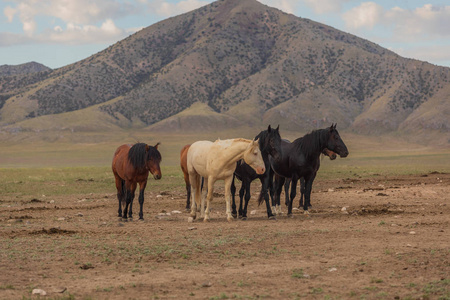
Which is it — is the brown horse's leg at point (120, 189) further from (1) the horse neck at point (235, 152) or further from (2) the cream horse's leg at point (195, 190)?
(1) the horse neck at point (235, 152)

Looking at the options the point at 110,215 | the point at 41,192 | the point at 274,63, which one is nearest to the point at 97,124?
the point at 274,63

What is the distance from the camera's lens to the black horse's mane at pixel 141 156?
672 inches

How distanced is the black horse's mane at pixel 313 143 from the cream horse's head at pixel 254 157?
2039 mm

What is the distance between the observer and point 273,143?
17.0m

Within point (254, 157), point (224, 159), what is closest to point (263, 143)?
point (254, 157)

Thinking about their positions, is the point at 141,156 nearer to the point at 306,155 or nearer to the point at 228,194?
the point at 228,194

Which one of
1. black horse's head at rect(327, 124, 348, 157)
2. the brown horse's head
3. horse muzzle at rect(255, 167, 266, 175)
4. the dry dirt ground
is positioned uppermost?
black horse's head at rect(327, 124, 348, 157)

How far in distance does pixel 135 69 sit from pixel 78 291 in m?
194

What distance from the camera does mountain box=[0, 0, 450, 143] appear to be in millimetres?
154875

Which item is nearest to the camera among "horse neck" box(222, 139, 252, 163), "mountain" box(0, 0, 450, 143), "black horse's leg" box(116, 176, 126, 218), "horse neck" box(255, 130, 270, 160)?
"horse neck" box(222, 139, 252, 163)

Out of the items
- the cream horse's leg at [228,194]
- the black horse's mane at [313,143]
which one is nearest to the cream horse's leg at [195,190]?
the cream horse's leg at [228,194]

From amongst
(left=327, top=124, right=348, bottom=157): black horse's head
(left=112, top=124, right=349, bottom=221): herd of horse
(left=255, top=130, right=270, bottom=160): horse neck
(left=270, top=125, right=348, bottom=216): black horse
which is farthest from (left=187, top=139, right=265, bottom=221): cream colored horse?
(left=327, top=124, right=348, bottom=157): black horse's head

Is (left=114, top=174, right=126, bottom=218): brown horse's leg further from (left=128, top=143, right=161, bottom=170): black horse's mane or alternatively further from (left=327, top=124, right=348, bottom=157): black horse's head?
(left=327, top=124, right=348, bottom=157): black horse's head

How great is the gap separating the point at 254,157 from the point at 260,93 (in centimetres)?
15800
